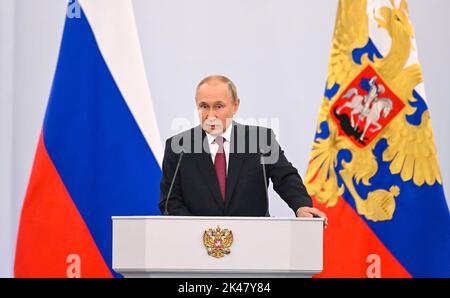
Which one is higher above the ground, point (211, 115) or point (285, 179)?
point (211, 115)

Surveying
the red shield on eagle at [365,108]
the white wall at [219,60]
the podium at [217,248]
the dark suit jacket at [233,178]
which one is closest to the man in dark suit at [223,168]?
the dark suit jacket at [233,178]

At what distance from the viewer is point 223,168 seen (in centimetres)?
358

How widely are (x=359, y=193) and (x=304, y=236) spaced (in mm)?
2181

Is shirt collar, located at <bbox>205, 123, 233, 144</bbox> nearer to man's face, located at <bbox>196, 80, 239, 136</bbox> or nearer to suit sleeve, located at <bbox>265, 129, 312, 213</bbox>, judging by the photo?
man's face, located at <bbox>196, 80, 239, 136</bbox>

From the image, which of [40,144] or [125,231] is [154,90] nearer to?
[40,144]

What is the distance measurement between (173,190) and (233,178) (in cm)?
24

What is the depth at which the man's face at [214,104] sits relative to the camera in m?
3.46

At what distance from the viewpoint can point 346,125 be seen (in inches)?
205

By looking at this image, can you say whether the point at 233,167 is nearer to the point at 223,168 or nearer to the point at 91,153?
the point at 223,168

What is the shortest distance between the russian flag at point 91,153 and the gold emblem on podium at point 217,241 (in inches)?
83.1

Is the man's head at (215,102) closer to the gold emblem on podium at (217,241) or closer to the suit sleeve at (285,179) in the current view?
the suit sleeve at (285,179)

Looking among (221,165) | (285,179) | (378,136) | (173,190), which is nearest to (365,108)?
(378,136)

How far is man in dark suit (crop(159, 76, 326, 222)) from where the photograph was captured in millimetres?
3492
